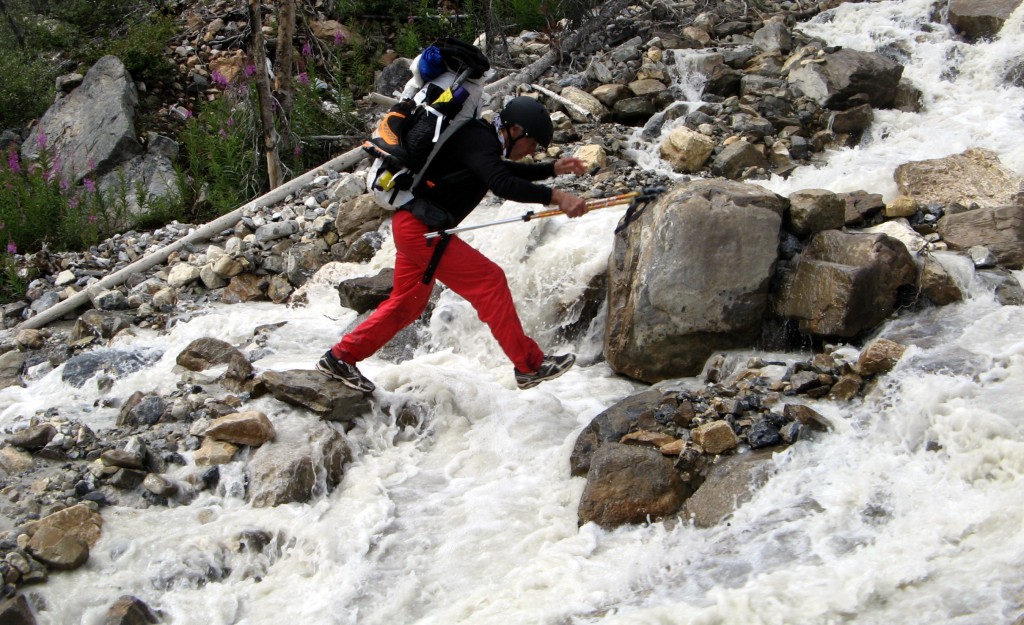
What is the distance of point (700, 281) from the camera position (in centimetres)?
596

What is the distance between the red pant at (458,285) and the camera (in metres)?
5.16

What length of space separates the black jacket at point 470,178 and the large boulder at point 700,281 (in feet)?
4.18

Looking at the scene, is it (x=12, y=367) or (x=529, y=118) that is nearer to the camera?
(x=529, y=118)

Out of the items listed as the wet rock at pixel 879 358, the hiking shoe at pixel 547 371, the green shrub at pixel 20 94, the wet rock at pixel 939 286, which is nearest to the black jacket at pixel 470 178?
the hiking shoe at pixel 547 371

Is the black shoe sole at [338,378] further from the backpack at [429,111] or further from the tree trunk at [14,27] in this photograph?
the tree trunk at [14,27]

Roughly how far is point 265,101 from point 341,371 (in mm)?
4925

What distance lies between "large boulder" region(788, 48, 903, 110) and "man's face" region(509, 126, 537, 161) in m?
5.73

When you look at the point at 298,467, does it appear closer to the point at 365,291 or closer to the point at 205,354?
the point at 205,354

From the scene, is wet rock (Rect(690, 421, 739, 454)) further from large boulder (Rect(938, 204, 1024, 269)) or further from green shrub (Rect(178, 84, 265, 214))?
green shrub (Rect(178, 84, 265, 214))

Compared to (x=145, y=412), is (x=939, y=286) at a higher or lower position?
higher

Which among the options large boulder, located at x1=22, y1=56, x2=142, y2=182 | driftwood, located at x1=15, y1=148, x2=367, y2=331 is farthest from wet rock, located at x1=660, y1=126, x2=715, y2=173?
large boulder, located at x1=22, y1=56, x2=142, y2=182

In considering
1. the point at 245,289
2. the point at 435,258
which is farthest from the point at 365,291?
the point at 435,258

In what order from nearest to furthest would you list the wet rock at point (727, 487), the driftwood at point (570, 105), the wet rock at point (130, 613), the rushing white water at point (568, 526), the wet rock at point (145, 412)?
the rushing white water at point (568, 526) → the wet rock at point (130, 613) → the wet rock at point (727, 487) → the wet rock at point (145, 412) → the driftwood at point (570, 105)

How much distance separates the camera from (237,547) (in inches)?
184
